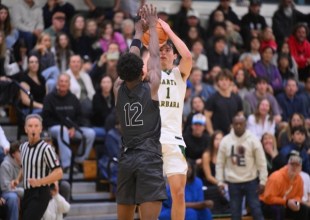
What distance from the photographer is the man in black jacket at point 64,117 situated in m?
13.9

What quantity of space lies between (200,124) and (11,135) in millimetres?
2997

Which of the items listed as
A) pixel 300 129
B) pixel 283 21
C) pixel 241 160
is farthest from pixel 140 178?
pixel 283 21

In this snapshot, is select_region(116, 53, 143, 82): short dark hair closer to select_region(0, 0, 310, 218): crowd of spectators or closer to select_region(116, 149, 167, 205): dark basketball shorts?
select_region(116, 149, 167, 205): dark basketball shorts

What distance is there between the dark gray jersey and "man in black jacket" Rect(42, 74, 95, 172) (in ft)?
17.8

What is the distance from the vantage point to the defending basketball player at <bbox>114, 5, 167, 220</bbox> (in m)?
8.41

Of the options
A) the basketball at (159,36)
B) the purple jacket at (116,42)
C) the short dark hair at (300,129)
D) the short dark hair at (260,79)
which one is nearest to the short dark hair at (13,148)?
the basketball at (159,36)

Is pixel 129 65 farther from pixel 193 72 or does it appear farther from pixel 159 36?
pixel 193 72

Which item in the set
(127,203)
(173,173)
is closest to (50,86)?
(173,173)

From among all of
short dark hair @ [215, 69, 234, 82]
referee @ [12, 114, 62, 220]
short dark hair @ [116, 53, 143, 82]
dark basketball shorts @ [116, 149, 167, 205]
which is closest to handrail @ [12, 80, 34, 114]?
referee @ [12, 114, 62, 220]

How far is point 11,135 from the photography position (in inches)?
571

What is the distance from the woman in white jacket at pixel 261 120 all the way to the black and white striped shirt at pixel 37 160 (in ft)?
17.9

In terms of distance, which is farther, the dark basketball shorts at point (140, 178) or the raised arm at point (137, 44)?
the raised arm at point (137, 44)

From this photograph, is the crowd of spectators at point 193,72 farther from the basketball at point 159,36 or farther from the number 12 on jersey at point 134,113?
the number 12 on jersey at point 134,113

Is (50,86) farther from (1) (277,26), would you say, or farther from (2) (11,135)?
(1) (277,26)
